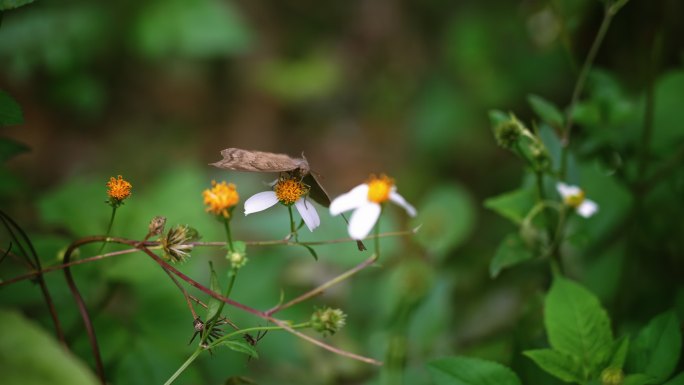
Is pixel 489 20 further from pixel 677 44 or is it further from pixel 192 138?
pixel 192 138

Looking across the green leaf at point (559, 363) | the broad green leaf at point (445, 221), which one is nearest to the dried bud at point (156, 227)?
the green leaf at point (559, 363)

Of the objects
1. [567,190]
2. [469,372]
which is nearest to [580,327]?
[469,372]

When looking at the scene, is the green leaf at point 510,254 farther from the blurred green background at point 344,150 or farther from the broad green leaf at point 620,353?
the broad green leaf at point 620,353

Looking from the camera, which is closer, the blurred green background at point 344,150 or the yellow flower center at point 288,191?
the yellow flower center at point 288,191

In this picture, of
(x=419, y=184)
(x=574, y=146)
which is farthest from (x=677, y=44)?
(x=419, y=184)

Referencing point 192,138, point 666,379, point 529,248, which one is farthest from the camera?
point 192,138

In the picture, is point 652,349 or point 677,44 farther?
point 677,44
